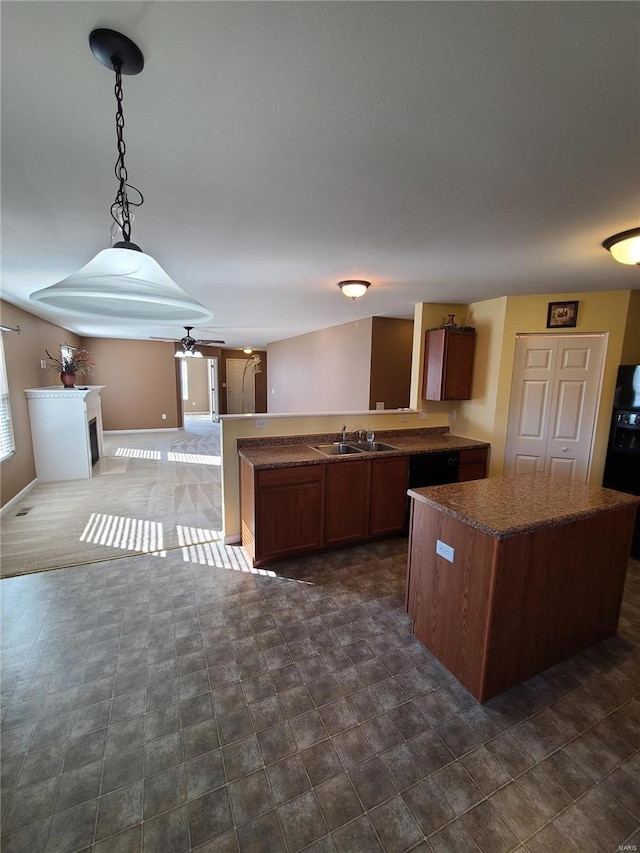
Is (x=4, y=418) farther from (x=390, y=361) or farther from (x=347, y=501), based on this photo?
(x=390, y=361)

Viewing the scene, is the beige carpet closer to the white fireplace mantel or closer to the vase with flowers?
the white fireplace mantel

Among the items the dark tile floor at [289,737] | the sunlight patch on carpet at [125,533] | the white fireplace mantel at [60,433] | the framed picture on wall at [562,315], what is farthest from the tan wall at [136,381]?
the framed picture on wall at [562,315]

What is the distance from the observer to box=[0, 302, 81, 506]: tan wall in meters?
4.10

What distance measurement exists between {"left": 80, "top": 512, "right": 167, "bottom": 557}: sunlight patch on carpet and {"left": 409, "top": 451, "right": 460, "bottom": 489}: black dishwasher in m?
2.38

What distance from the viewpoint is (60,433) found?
5.05 m

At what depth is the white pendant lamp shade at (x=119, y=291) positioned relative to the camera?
0.88m

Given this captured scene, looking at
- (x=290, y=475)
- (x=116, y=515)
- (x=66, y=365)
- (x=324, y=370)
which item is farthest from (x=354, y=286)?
(x=66, y=365)

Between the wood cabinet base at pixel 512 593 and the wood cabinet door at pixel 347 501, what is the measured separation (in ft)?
3.22

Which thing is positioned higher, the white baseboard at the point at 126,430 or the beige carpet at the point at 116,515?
the white baseboard at the point at 126,430

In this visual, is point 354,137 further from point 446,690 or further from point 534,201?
point 446,690

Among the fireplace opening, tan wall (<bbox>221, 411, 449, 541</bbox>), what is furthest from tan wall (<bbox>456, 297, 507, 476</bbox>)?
the fireplace opening

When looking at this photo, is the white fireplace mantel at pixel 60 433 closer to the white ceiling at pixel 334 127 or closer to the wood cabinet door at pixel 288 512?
the white ceiling at pixel 334 127

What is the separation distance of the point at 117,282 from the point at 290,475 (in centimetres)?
211

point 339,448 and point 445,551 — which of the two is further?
point 339,448
